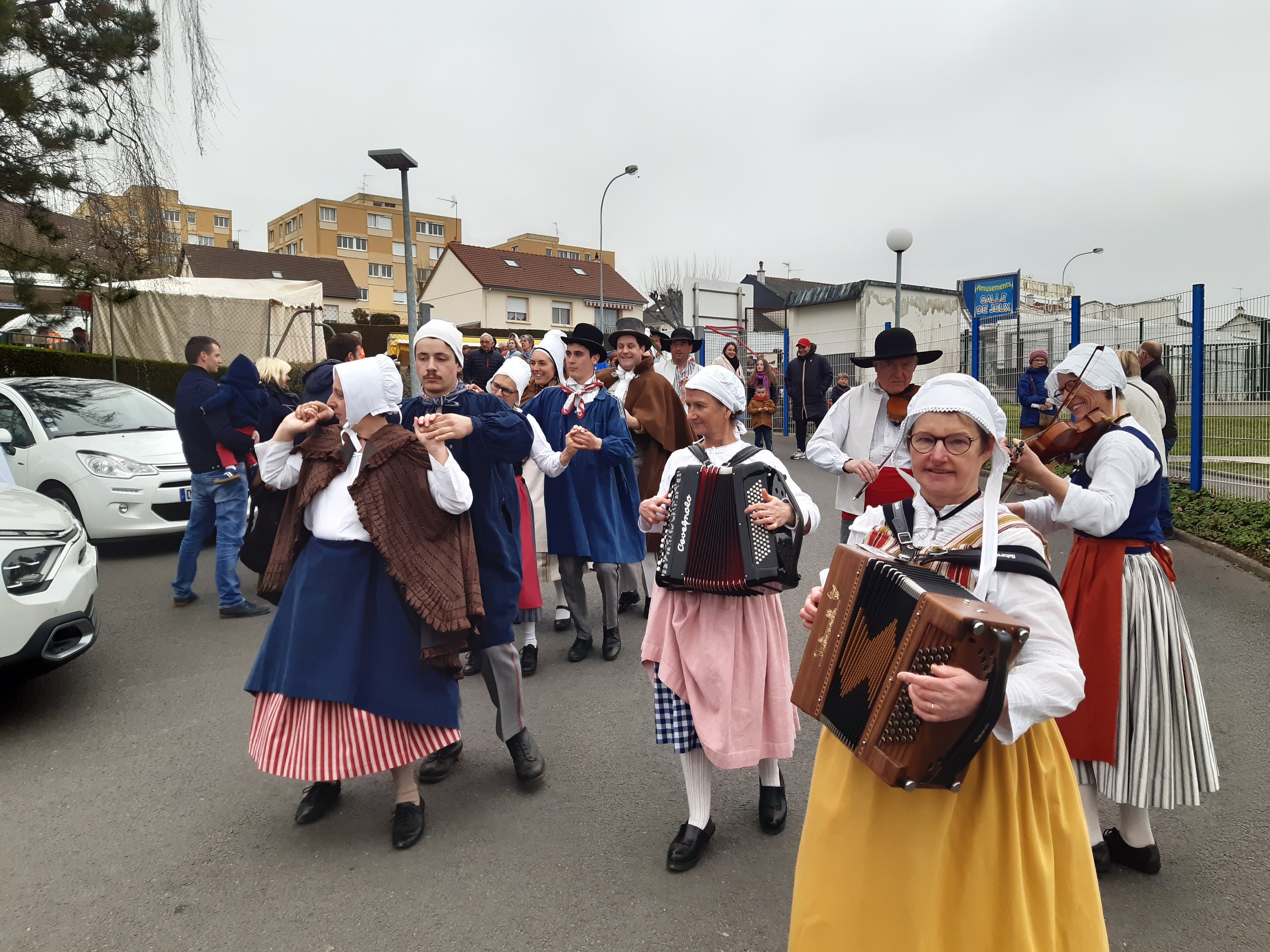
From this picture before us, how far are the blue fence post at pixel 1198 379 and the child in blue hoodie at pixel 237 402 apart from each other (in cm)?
996

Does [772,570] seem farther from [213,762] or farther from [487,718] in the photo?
[213,762]

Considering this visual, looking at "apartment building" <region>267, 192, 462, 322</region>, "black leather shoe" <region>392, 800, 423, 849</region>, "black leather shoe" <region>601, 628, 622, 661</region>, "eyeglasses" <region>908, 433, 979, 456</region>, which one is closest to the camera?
"eyeglasses" <region>908, 433, 979, 456</region>

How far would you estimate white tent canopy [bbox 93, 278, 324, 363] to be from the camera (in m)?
18.8

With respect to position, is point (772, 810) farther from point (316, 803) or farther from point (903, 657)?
point (903, 657)

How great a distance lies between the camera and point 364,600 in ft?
10.8

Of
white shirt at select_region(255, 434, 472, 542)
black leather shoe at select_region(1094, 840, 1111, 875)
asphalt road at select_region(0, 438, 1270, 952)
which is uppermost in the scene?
white shirt at select_region(255, 434, 472, 542)

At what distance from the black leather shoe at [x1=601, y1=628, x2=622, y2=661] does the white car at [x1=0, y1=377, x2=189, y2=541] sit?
479cm

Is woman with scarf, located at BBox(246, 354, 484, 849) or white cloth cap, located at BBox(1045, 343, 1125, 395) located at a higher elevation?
white cloth cap, located at BBox(1045, 343, 1125, 395)

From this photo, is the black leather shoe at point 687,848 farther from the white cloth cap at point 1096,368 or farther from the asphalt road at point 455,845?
the white cloth cap at point 1096,368

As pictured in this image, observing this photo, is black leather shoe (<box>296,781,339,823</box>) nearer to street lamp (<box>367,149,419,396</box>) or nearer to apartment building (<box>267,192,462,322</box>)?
street lamp (<box>367,149,419,396</box>)

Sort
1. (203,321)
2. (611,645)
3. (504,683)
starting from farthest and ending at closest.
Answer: (203,321) < (611,645) < (504,683)

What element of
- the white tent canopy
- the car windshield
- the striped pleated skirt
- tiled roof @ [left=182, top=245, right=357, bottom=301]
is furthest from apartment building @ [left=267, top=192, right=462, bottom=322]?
the striped pleated skirt

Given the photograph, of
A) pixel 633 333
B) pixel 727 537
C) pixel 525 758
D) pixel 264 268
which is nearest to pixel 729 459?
pixel 727 537

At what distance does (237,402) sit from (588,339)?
3.04m
